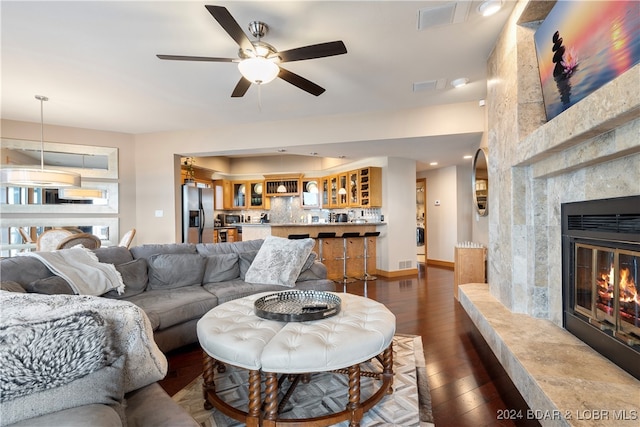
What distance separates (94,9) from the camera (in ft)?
7.54

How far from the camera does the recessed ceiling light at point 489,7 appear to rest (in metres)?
2.28

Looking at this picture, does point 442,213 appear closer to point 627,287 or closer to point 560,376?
point 627,287

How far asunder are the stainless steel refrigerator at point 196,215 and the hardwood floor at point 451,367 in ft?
12.5

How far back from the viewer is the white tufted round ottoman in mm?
1479

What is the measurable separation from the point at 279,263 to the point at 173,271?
1059mm

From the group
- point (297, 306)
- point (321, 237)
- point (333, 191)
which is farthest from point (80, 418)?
point (333, 191)

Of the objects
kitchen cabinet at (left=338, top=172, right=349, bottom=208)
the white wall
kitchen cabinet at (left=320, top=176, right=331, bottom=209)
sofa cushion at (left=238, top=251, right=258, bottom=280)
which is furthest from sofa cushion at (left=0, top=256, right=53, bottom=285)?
the white wall

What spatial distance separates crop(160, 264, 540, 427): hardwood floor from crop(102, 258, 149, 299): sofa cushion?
2.25 feet

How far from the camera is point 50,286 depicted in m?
2.21

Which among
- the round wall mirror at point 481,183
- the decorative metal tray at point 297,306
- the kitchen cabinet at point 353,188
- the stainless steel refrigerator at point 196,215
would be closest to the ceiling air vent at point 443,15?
the round wall mirror at point 481,183

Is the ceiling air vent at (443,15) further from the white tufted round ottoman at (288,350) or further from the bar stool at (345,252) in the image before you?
the bar stool at (345,252)

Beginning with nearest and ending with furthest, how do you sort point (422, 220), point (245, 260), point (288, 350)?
point (288, 350) → point (245, 260) → point (422, 220)

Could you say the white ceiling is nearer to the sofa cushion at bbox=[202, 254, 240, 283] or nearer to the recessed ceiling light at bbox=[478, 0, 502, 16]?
the recessed ceiling light at bbox=[478, 0, 502, 16]

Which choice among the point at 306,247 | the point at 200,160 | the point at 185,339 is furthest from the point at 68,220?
the point at 306,247
